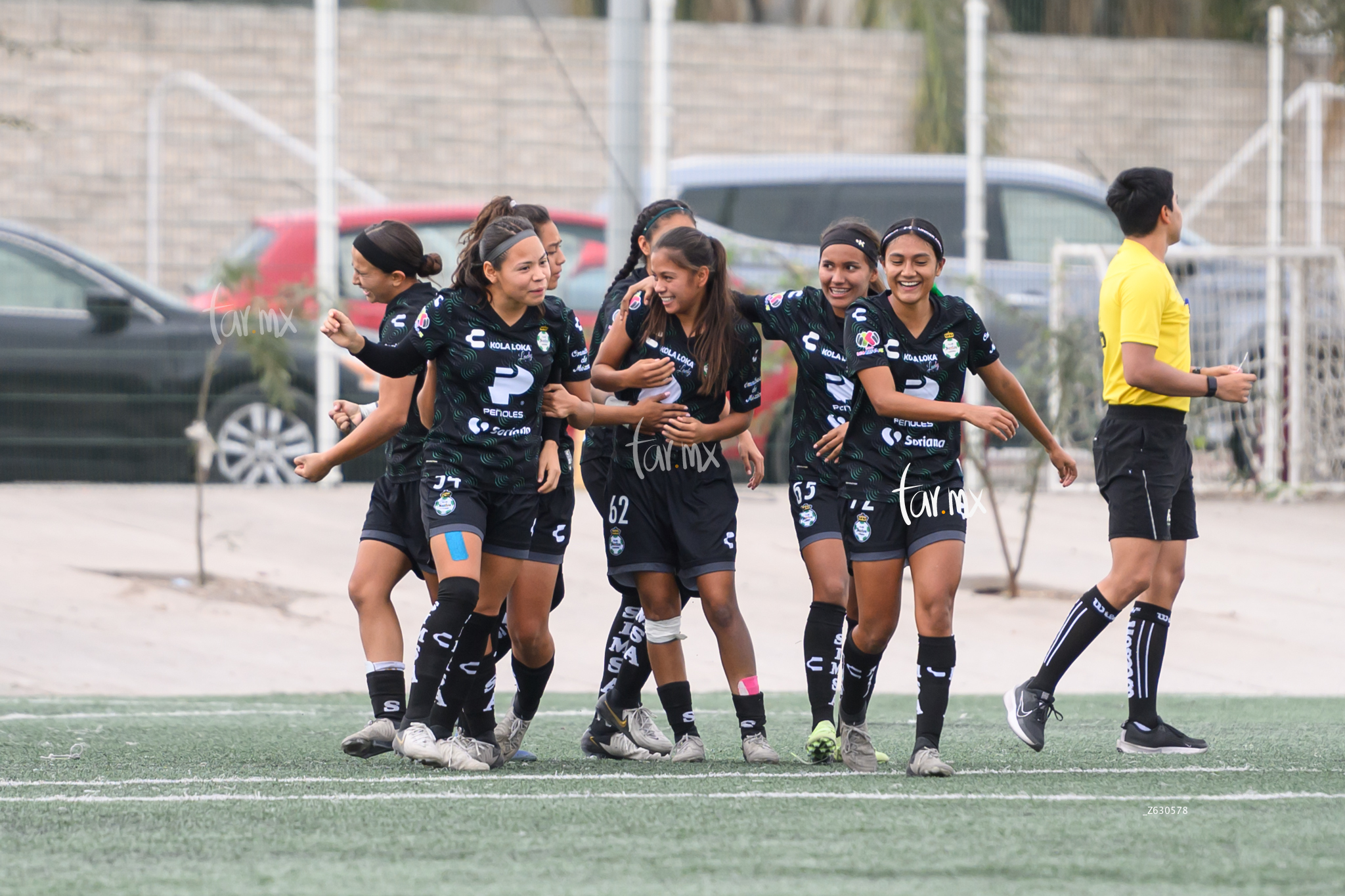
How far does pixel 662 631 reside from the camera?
597cm

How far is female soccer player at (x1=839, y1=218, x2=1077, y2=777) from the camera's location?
5.42 meters

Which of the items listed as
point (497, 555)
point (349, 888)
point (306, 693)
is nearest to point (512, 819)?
point (349, 888)

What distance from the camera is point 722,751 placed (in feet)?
21.0

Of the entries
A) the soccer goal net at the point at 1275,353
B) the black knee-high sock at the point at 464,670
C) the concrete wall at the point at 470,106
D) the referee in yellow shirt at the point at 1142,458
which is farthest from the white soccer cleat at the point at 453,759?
the soccer goal net at the point at 1275,353

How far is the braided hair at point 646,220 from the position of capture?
6242mm

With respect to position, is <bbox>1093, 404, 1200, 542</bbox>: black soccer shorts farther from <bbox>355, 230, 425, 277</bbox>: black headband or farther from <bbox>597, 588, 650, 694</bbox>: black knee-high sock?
<bbox>355, 230, 425, 277</bbox>: black headband

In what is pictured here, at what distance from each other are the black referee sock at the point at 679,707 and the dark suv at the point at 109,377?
6701mm

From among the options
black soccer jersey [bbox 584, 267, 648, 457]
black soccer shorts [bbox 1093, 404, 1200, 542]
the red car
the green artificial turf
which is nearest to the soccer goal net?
A: the red car

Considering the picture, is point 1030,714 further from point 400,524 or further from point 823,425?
point 400,524

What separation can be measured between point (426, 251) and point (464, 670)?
7.03 meters

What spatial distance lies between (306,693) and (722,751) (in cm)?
320

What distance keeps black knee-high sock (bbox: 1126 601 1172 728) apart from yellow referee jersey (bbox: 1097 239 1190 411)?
71 centimetres

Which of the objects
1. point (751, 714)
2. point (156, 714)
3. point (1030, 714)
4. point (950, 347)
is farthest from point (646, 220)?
point (156, 714)

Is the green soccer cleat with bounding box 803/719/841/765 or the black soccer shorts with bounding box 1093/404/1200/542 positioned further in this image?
the black soccer shorts with bounding box 1093/404/1200/542
